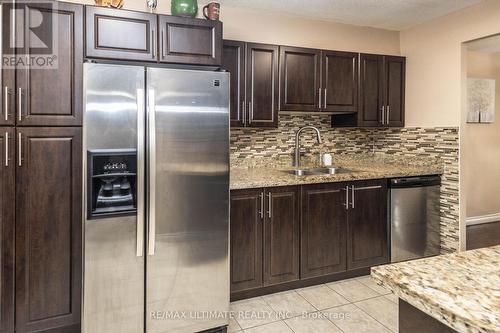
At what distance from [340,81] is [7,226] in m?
2.95

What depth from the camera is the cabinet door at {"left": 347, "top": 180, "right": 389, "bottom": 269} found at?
2.90 m

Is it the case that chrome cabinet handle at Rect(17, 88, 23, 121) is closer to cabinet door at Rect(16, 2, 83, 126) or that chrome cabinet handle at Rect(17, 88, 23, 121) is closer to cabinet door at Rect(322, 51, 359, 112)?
cabinet door at Rect(16, 2, 83, 126)

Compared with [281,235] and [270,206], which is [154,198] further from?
[281,235]

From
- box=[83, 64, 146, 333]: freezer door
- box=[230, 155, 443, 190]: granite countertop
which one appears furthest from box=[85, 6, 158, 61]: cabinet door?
box=[230, 155, 443, 190]: granite countertop

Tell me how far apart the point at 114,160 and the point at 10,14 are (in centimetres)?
104

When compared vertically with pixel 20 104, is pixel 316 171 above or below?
below

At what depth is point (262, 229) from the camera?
2568mm

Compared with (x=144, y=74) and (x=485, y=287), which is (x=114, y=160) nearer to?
(x=144, y=74)

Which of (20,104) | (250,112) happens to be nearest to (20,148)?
(20,104)

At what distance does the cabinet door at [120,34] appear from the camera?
2020 millimetres

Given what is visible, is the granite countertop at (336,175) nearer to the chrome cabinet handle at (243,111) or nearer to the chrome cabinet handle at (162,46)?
the chrome cabinet handle at (243,111)

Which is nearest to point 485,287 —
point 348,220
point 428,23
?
point 348,220

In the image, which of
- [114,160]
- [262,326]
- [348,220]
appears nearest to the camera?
[114,160]

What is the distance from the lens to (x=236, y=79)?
2.81 m
